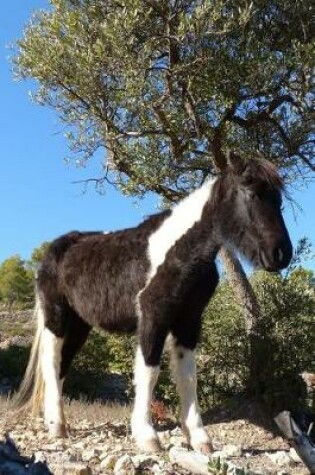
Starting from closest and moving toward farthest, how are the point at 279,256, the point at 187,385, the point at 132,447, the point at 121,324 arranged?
the point at 279,256
the point at 132,447
the point at 187,385
the point at 121,324

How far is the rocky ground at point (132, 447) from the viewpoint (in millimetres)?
4551

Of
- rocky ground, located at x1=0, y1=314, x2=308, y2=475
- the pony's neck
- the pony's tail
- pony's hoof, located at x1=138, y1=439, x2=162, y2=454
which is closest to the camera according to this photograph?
rocky ground, located at x1=0, y1=314, x2=308, y2=475

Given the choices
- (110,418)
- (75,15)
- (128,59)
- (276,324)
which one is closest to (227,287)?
(276,324)

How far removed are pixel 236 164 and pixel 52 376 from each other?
3641 millimetres

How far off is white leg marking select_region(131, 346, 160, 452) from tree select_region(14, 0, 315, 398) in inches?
143

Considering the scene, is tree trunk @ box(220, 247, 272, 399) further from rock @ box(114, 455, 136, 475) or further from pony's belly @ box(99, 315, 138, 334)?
rock @ box(114, 455, 136, 475)

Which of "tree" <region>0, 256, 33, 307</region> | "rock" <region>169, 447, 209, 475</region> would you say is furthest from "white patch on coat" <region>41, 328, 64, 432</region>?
"tree" <region>0, 256, 33, 307</region>

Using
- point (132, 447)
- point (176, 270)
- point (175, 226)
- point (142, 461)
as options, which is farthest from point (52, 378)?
point (142, 461)

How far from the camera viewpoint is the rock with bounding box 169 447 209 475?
4755 mm

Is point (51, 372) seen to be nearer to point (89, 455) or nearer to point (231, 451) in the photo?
point (89, 455)

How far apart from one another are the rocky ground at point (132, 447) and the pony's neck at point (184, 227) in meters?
1.95

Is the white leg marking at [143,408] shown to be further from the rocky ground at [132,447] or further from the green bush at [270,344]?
the green bush at [270,344]

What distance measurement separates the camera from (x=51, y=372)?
7.84 meters

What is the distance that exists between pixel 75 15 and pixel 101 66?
93 cm
